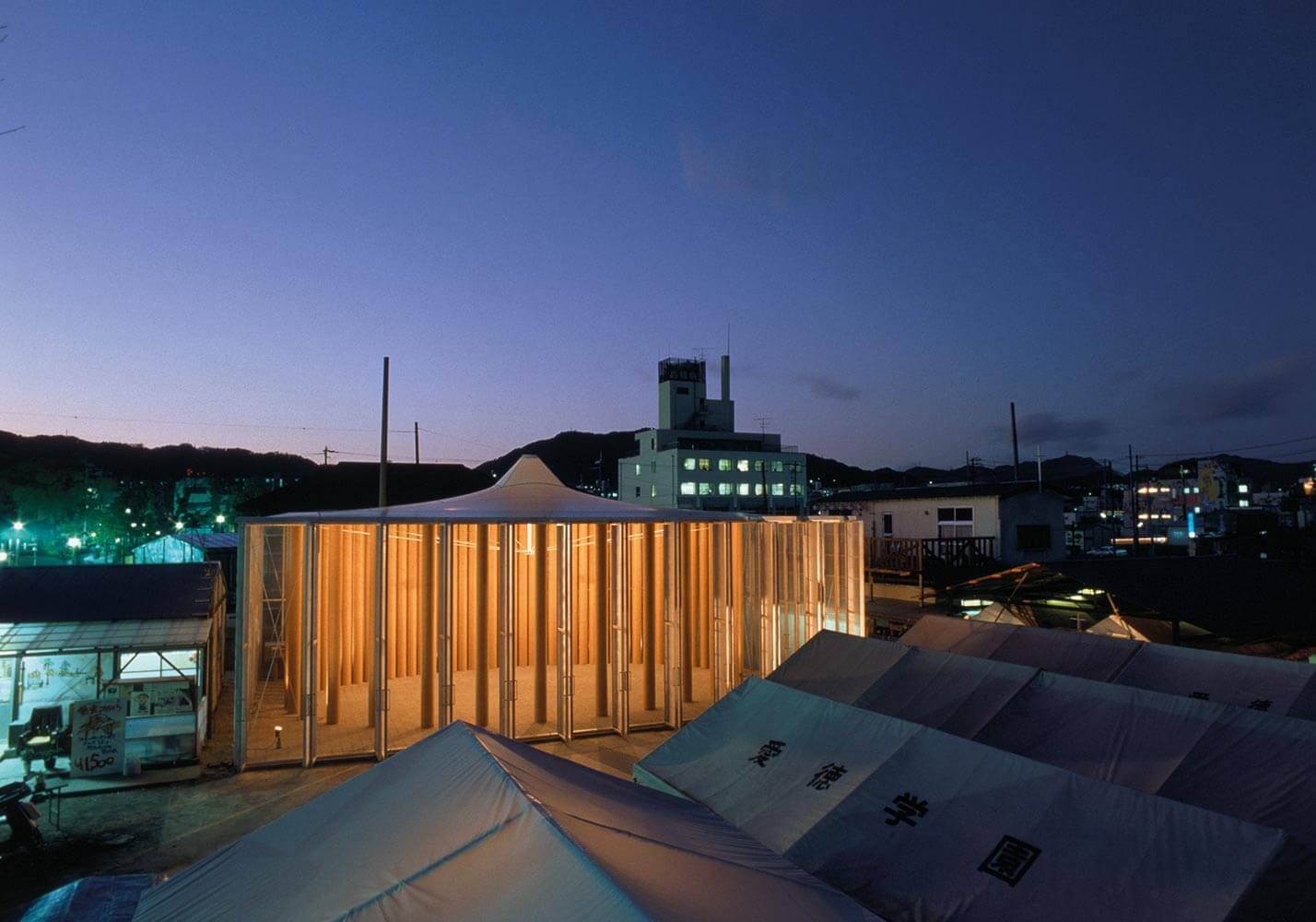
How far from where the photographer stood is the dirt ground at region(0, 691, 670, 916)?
6.85 m

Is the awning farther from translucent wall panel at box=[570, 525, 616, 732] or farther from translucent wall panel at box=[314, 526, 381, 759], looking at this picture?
translucent wall panel at box=[570, 525, 616, 732]

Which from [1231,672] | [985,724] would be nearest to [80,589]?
[985,724]

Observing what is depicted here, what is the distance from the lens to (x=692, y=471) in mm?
46906

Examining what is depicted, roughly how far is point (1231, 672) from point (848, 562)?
5822 mm

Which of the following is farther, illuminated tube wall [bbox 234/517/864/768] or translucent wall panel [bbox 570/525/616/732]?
translucent wall panel [bbox 570/525/616/732]

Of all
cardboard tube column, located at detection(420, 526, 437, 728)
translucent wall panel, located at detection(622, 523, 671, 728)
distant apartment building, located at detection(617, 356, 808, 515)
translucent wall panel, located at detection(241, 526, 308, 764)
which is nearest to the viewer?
translucent wall panel, located at detection(241, 526, 308, 764)

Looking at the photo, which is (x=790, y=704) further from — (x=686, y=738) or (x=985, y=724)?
(x=985, y=724)

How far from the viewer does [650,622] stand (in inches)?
517

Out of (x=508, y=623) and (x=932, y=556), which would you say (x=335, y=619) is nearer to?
(x=508, y=623)

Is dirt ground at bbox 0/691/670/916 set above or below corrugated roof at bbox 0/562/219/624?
below

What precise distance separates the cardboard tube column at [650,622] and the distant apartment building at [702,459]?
30870 mm

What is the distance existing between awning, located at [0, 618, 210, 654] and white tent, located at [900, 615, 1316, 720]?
971 centimetres

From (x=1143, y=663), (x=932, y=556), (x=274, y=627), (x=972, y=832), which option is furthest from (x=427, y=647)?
(x=932, y=556)

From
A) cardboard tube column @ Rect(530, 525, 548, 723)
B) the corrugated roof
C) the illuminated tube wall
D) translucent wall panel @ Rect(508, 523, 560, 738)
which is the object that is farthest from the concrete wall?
the corrugated roof
